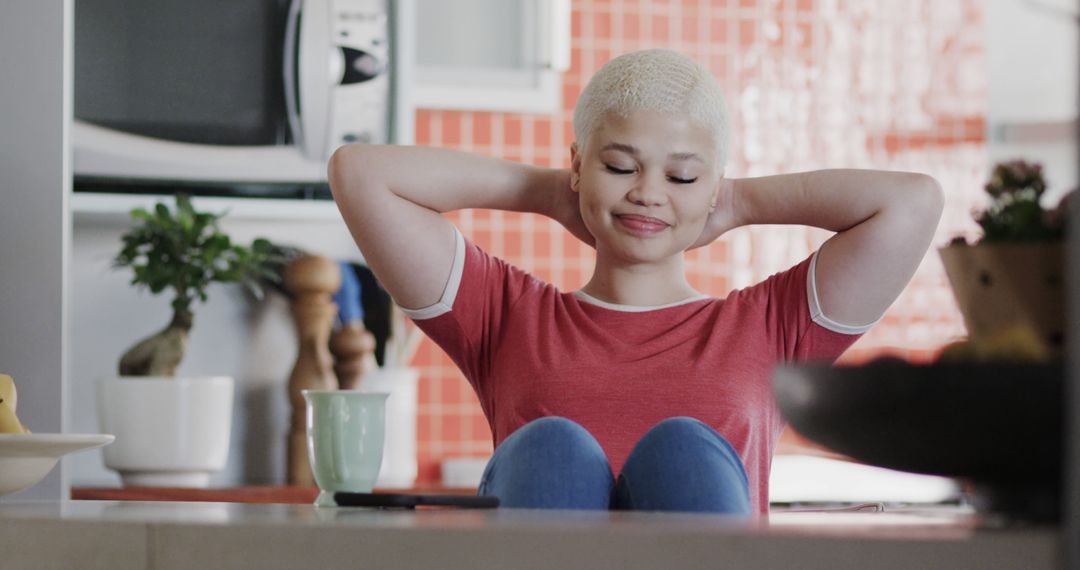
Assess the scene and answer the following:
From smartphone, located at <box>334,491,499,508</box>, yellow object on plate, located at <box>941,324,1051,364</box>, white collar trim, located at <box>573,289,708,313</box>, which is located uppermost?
white collar trim, located at <box>573,289,708,313</box>

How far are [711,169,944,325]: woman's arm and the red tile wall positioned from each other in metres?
1.42

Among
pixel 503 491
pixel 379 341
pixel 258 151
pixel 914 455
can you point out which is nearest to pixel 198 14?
pixel 258 151

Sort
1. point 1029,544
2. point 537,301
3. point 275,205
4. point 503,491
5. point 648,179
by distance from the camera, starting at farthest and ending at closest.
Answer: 1. point 275,205
2. point 537,301
3. point 648,179
4. point 503,491
5. point 1029,544

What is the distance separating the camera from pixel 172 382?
2432 mm

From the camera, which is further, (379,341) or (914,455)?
(379,341)

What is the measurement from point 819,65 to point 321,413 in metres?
2.39

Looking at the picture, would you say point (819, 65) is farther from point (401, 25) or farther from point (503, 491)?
point (503, 491)

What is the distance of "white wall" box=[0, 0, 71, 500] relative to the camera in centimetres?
176

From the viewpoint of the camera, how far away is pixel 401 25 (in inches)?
111

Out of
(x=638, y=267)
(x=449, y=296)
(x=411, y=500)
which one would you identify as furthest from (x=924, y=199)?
(x=411, y=500)

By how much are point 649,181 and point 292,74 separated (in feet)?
4.56

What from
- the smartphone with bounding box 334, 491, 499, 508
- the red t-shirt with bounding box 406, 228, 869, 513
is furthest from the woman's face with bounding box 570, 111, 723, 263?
the smartphone with bounding box 334, 491, 499, 508

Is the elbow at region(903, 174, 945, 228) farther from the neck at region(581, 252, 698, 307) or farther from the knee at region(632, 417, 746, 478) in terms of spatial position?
the knee at region(632, 417, 746, 478)

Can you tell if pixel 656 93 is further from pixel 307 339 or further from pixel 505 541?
pixel 307 339
